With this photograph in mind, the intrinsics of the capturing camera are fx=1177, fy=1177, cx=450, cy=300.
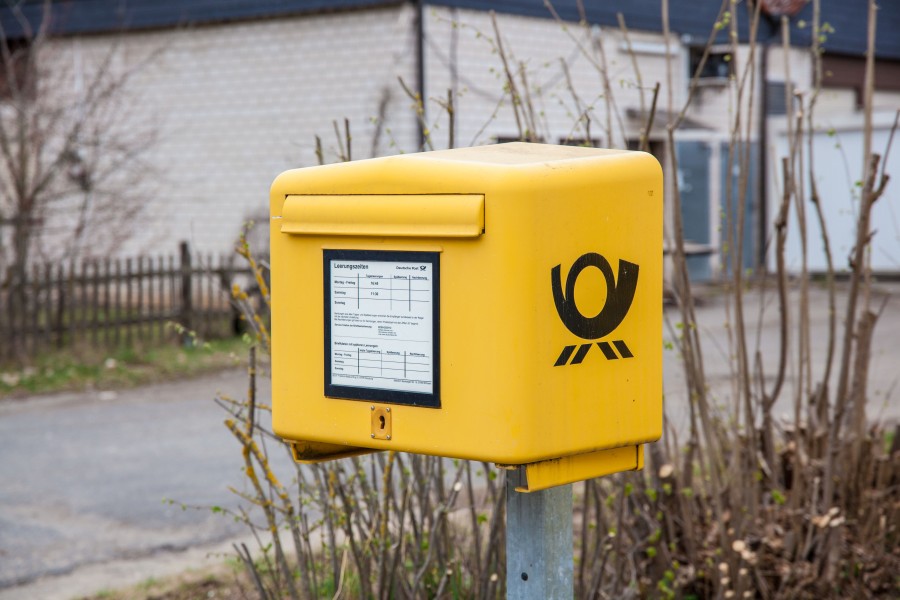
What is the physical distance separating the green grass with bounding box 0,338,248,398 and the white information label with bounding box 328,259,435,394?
8078mm

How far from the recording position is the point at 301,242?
7.71 ft

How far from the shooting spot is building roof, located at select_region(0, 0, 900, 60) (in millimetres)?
14891

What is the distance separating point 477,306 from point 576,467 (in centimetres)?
38

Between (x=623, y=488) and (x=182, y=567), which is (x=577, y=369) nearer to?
(x=623, y=488)

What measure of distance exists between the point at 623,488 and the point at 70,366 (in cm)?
829

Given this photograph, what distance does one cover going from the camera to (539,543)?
223cm

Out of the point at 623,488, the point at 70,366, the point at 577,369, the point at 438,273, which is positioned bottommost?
the point at 70,366

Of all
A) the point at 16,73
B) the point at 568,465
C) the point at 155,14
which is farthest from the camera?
the point at 155,14

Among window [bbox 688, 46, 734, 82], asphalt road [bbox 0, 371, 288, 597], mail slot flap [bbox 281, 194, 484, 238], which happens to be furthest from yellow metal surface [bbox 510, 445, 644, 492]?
window [bbox 688, 46, 734, 82]

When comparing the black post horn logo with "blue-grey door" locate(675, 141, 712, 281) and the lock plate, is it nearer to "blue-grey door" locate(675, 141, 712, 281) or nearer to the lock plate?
the lock plate

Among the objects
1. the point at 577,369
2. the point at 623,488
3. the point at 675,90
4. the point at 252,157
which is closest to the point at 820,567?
the point at 623,488

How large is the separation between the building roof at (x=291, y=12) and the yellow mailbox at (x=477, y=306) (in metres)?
12.1

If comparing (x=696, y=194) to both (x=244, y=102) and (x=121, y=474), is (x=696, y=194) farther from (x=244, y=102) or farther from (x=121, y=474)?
(x=121, y=474)

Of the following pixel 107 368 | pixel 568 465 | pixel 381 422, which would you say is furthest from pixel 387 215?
pixel 107 368
